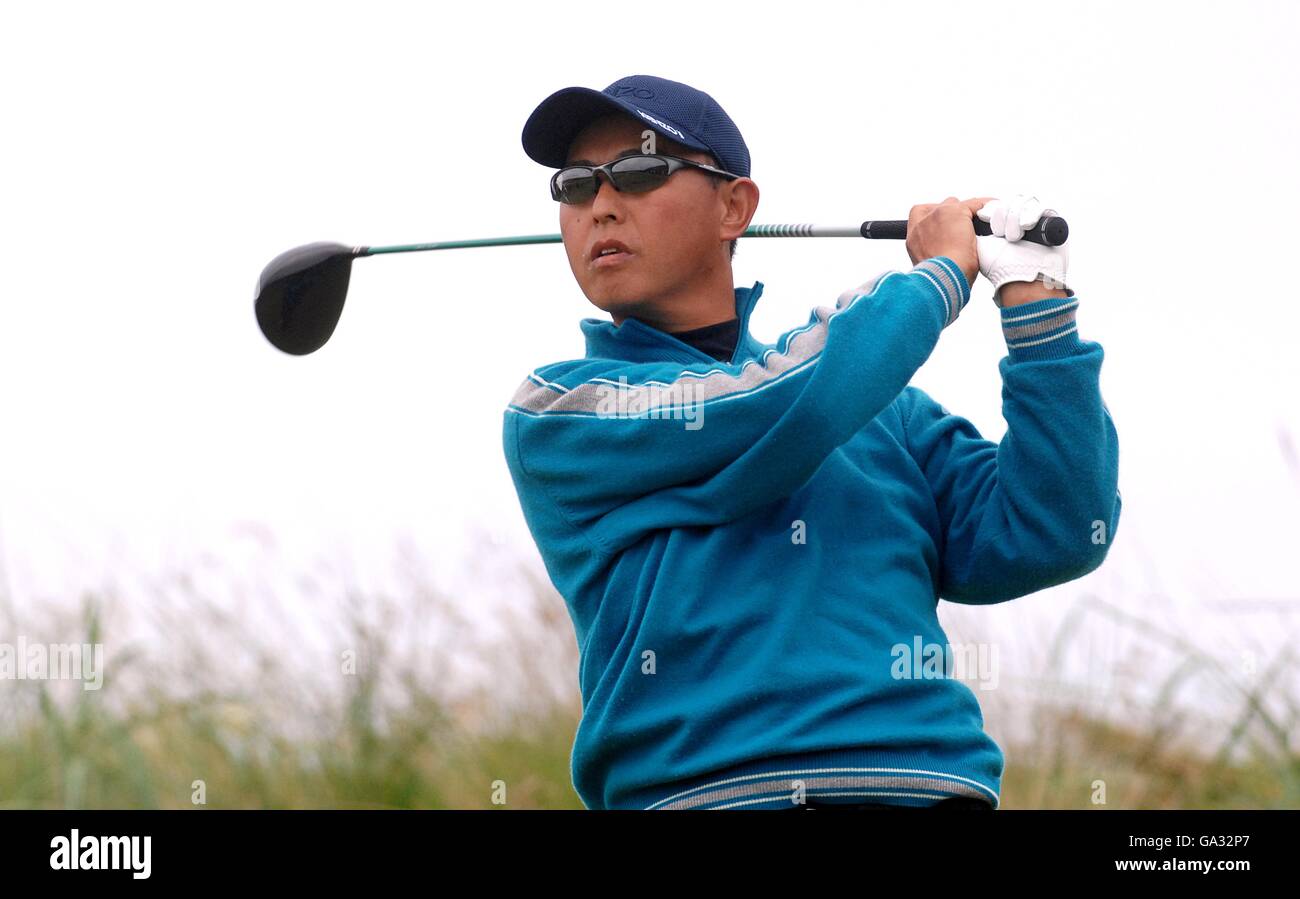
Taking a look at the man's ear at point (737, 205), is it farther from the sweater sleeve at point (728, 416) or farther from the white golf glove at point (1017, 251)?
the white golf glove at point (1017, 251)

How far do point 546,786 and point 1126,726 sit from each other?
1.83 metres

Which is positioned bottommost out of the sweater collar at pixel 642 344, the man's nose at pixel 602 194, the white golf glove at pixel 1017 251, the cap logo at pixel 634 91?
the sweater collar at pixel 642 344

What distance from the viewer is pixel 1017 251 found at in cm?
263

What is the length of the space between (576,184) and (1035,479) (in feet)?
3.11

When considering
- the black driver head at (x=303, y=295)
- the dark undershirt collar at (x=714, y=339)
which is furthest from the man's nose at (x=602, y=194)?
the black driver head at (x=303, y=295)

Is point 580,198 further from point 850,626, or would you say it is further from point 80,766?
point 80,766

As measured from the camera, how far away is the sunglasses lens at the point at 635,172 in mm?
2830

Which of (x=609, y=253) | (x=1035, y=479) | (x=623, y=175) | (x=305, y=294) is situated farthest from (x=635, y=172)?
(x=305, y=294)

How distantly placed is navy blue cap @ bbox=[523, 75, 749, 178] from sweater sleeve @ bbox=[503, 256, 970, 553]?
0.47 m

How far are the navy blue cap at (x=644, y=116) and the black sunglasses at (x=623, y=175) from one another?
5cm

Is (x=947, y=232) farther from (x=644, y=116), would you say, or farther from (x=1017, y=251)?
(x=644, y=116)

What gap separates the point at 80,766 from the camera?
13.4 ft

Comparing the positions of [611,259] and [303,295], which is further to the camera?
[303,295]
